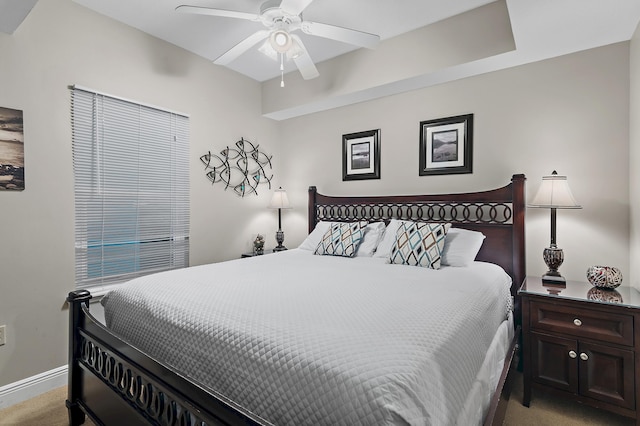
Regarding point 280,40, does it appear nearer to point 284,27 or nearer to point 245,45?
point 284,27

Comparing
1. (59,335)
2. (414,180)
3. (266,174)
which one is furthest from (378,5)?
(59,335)

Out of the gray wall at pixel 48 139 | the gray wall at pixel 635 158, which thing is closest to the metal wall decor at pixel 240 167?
the gray wall at pixel 48 139

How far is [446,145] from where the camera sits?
297 cm

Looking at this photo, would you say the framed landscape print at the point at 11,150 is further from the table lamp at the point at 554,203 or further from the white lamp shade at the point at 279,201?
the table lamp at the point at 554,203

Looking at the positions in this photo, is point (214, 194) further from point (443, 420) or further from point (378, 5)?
point (443, 420)

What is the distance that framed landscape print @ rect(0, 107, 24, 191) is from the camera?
208 cm

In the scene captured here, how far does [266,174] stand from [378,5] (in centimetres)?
223

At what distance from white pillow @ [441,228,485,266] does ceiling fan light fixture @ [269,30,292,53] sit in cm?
182

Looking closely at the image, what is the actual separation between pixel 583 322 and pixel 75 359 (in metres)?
2.86

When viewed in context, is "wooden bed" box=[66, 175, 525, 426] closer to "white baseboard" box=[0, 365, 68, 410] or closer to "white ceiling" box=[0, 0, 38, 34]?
"white baseboard" box=[0, 365, 68, 410]

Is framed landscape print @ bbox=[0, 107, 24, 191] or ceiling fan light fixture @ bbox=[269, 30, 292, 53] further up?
ceiling fan light fixture @ bbox=[269, 30, 292, 53]

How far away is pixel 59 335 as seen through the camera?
237 centimetres

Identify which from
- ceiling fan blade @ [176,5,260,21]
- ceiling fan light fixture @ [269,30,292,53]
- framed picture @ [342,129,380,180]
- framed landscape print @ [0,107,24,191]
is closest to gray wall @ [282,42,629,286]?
framed picture @ [342,129,380,180]

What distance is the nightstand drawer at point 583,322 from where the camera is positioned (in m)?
1.77
